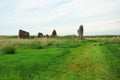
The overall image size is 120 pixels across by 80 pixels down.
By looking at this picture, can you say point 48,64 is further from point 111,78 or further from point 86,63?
point 111,78

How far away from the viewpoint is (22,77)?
10688mm

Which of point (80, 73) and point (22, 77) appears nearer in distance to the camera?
point (22, 77)

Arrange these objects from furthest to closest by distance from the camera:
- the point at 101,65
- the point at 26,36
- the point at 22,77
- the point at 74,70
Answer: the point at 26,36 < the point at 101,65 < the point at 74,70 < the point at 22,77

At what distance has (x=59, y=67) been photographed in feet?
46.7

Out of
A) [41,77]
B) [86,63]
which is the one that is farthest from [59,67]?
[41,77]

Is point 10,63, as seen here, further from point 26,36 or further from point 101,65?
point 26,36

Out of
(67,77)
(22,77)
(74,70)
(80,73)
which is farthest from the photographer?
(74,70)

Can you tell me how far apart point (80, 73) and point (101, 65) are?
2420 mm

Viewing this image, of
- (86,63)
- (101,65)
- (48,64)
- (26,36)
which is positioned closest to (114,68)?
(101,65)

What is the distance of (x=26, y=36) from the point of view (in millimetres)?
53375

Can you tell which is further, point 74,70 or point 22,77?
point 74,70

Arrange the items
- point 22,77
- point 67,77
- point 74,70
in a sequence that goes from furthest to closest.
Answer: point 74,70 < point 67,77 < point 22,77

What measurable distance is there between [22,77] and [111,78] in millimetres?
3291

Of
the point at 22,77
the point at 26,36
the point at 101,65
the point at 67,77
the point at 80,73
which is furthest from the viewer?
the point at 26,36
